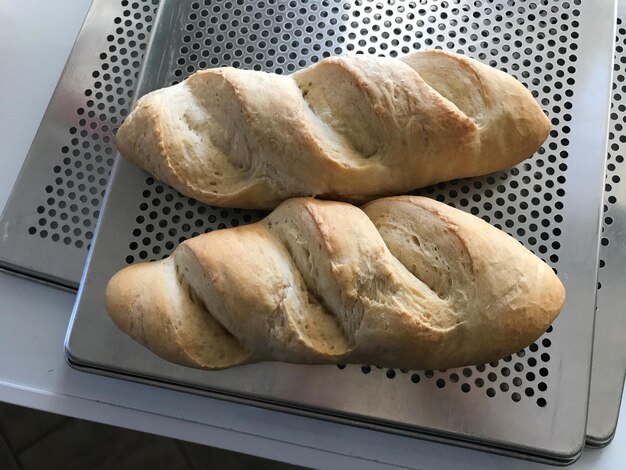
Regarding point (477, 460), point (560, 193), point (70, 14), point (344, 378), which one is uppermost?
point (70, 14)

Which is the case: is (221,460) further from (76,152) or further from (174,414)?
(76,152)

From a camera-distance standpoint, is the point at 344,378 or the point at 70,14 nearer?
the point at 344,378

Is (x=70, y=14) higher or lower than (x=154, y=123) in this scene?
higher

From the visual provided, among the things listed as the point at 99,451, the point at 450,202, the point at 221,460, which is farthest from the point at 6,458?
the point at 450,202

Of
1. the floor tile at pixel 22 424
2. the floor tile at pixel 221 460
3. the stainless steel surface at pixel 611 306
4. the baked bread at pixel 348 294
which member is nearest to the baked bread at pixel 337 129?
the baked bread at pixel 348 294

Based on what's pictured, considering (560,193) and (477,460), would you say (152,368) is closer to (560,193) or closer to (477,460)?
(477,460)

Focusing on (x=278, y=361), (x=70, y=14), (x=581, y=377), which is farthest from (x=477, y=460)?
(x=70, y=14)

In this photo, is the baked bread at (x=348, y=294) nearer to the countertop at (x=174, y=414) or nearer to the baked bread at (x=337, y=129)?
the baked bread at (x=337, y=129)

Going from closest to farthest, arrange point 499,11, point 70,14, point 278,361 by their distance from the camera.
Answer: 1. point 278,361
2. point 499,11
3. point 70,14
